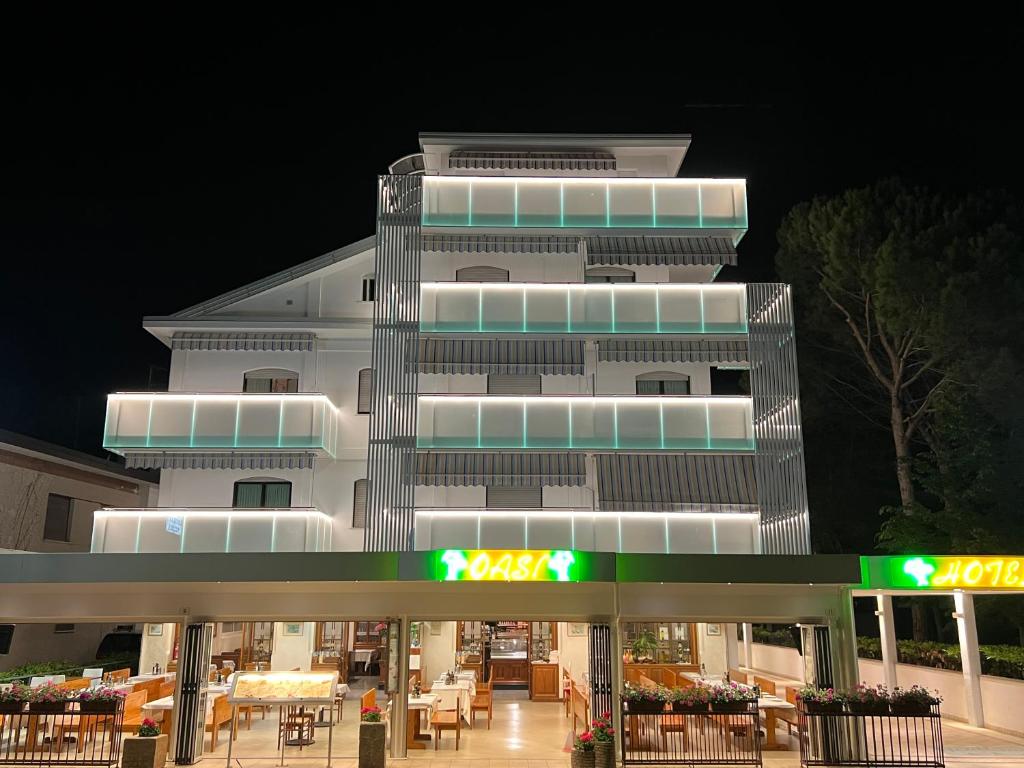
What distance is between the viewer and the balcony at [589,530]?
2659 cm

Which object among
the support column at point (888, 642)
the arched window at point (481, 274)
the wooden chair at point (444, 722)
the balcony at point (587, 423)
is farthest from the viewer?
the arched window at point (481, 274)

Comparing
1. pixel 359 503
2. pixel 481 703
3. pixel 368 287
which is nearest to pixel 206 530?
pixel 359 503

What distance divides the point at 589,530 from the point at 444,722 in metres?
7.93

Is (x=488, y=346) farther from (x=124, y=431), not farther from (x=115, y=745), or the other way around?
(x=115, y=745)

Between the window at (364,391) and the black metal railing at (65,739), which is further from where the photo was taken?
the window at (364,391)

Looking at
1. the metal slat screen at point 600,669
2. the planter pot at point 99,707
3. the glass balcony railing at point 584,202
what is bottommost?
the planter pot at point 99,707

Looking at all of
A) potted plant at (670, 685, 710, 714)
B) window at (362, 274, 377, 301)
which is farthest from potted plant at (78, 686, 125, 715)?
window at (362, 274, 377, 301)

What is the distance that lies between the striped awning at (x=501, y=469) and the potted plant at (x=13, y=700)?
11.8 m

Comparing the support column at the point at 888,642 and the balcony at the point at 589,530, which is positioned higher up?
the balcony at the point at 589,530

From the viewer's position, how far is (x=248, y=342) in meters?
29.3

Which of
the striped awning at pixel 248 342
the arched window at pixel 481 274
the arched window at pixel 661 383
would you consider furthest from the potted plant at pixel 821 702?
the striped awning at pixel 248 342

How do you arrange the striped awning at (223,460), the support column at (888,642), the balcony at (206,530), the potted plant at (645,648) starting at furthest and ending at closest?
the potted plant at (645,648) < the striped awning at (223,460) < the support column at (888,642) < the balcony at (206,530)

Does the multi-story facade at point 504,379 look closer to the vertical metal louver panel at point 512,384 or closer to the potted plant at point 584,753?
the vertical metal louver panel at point 512,384

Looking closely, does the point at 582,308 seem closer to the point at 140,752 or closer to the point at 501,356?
the point at 501,356
